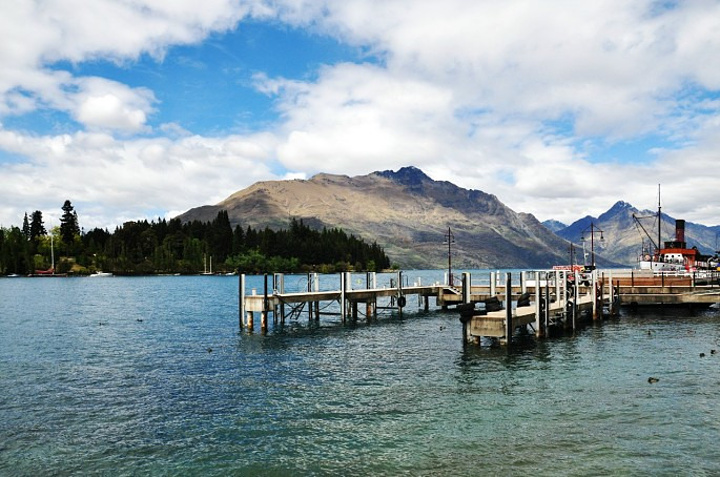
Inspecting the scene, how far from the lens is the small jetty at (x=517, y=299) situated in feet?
135

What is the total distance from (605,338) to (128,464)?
40.4m

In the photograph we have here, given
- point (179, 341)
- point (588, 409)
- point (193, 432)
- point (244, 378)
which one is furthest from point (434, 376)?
point (179, 341)

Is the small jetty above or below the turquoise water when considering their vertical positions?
above

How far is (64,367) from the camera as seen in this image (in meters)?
36.1

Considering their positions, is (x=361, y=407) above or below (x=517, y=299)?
below

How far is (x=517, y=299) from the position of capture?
60.8 meters

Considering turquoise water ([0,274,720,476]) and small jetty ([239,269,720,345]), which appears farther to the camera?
small jetty ([239,269,720,345])

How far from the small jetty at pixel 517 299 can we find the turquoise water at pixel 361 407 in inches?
102

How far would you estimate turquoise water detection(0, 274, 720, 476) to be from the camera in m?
18.6

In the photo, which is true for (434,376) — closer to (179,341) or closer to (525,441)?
(525,441)

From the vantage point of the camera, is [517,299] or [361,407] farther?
[517,299]

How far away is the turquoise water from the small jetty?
2582 millimetres

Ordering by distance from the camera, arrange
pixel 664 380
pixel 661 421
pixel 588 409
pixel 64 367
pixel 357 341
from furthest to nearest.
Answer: pixel 357 341 → pixel 64 367 → pixel 664 380 → pixel 588 409 → pixel 661 421

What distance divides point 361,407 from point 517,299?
132 feet
